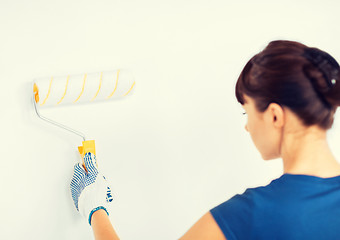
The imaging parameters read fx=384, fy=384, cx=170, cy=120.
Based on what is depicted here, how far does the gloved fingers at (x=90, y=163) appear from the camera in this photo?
980mm

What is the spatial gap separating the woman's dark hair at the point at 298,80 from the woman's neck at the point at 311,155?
32 millimetres

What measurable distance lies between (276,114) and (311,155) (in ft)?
0.36

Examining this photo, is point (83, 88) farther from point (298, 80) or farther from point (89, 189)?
point (298, 80)

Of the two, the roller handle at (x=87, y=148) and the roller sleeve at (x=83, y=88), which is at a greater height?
the roller sleeve at (x=83, y=88)

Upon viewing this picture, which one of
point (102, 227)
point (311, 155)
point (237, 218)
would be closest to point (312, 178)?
point (311, 155)

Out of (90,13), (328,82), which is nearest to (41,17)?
(90,13)

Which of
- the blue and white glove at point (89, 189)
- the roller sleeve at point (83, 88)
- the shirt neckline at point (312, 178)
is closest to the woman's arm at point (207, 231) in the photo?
the shirt neckline at point (312, 178)

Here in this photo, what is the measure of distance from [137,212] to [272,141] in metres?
0.48

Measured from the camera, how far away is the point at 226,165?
46.4 inches

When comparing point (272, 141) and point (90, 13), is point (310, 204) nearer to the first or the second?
point (272, 141)

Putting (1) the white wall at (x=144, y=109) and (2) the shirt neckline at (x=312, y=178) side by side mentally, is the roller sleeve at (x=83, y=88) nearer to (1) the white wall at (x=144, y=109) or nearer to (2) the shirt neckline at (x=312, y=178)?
(1) the white wall at (x=144, y=109)

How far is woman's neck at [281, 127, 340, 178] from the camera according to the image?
743 mm

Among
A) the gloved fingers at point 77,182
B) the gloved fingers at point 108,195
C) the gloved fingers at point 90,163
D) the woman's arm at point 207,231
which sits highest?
the gloved fingers at point 90,163

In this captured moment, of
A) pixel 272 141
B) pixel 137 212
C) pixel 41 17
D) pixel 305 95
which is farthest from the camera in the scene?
pixel 137 212
